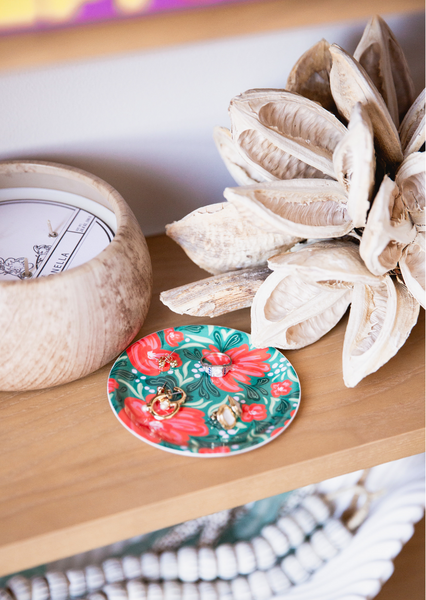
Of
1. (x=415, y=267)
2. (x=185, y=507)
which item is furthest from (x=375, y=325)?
(x=185, y=507)

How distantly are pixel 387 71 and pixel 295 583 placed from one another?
14.8 inches

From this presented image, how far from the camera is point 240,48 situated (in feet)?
1.15

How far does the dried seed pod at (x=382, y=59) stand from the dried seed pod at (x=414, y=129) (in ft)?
0.07

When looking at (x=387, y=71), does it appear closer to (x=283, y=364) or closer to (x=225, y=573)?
(x=283, y=364)

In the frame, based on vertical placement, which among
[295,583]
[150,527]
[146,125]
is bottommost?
[295,583]

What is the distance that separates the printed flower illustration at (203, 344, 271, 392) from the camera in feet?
1.00

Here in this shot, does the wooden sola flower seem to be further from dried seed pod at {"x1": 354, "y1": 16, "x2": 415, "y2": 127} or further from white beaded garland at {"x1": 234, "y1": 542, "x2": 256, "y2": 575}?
white beaded garland at {"x1": 234, "y1": 542, "x2": 256, "y2": 575}

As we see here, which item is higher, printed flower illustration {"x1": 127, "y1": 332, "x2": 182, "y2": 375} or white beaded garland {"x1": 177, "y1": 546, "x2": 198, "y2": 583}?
printed flower illustration {"x1": 127, "y1": 332, "x2": 182, "y2": 375}

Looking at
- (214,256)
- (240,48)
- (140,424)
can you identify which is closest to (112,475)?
(140,424)

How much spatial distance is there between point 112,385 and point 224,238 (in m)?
0.11

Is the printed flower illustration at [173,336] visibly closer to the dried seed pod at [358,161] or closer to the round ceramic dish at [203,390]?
the round ceramic dish at [203,390]

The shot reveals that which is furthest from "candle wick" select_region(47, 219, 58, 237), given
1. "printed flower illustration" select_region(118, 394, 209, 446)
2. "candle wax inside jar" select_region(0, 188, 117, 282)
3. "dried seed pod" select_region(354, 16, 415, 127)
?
"dried seed pod" select_region(354, 16, 415, 127)

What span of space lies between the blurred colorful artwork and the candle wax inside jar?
10cm

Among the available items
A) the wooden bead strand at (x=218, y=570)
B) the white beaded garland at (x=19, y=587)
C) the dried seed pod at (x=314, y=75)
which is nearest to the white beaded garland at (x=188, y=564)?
the wooden bead strand at (x=218, y=570)
